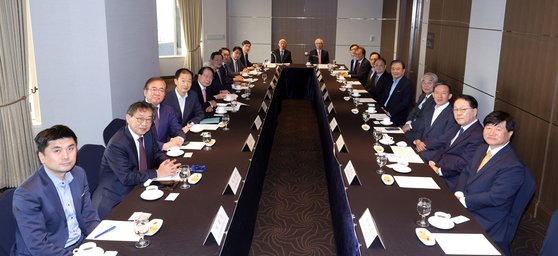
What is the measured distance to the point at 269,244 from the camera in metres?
4.05

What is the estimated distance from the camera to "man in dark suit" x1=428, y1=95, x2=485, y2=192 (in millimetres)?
4004

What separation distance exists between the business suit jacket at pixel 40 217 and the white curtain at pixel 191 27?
408 inches

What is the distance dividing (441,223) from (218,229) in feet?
4.15

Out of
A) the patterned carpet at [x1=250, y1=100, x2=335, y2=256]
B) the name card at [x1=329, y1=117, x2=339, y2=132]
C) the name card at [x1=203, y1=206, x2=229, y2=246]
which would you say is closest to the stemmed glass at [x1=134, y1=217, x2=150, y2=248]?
the name card at [x1=203, y1=206, x2=229, y2=246]

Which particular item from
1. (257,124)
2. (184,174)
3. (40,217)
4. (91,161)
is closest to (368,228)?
(184,174)

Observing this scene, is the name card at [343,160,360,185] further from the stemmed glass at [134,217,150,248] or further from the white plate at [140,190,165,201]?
the stemmed glass at [134,217,150,248]

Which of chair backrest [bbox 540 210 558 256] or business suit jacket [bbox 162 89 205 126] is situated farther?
business suit jacket [bbox 162 89 205 126]

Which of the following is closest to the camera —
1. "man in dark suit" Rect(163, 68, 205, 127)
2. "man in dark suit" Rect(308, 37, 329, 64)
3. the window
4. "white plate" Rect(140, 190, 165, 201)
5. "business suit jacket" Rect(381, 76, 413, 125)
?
"white plate" Rect(140, 190, 165, 201)

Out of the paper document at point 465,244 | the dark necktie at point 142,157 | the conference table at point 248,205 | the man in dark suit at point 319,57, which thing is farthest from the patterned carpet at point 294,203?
the man in dark suit at point 319,57

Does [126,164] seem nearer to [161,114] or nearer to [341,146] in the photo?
[161,114]

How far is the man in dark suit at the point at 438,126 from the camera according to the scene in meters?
4.68

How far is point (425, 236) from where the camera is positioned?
98.9 inches

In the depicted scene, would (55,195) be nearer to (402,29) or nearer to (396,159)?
(396,159)

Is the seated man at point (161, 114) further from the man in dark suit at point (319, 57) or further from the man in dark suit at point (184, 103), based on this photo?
the man in dark suit at point (319, 57)
